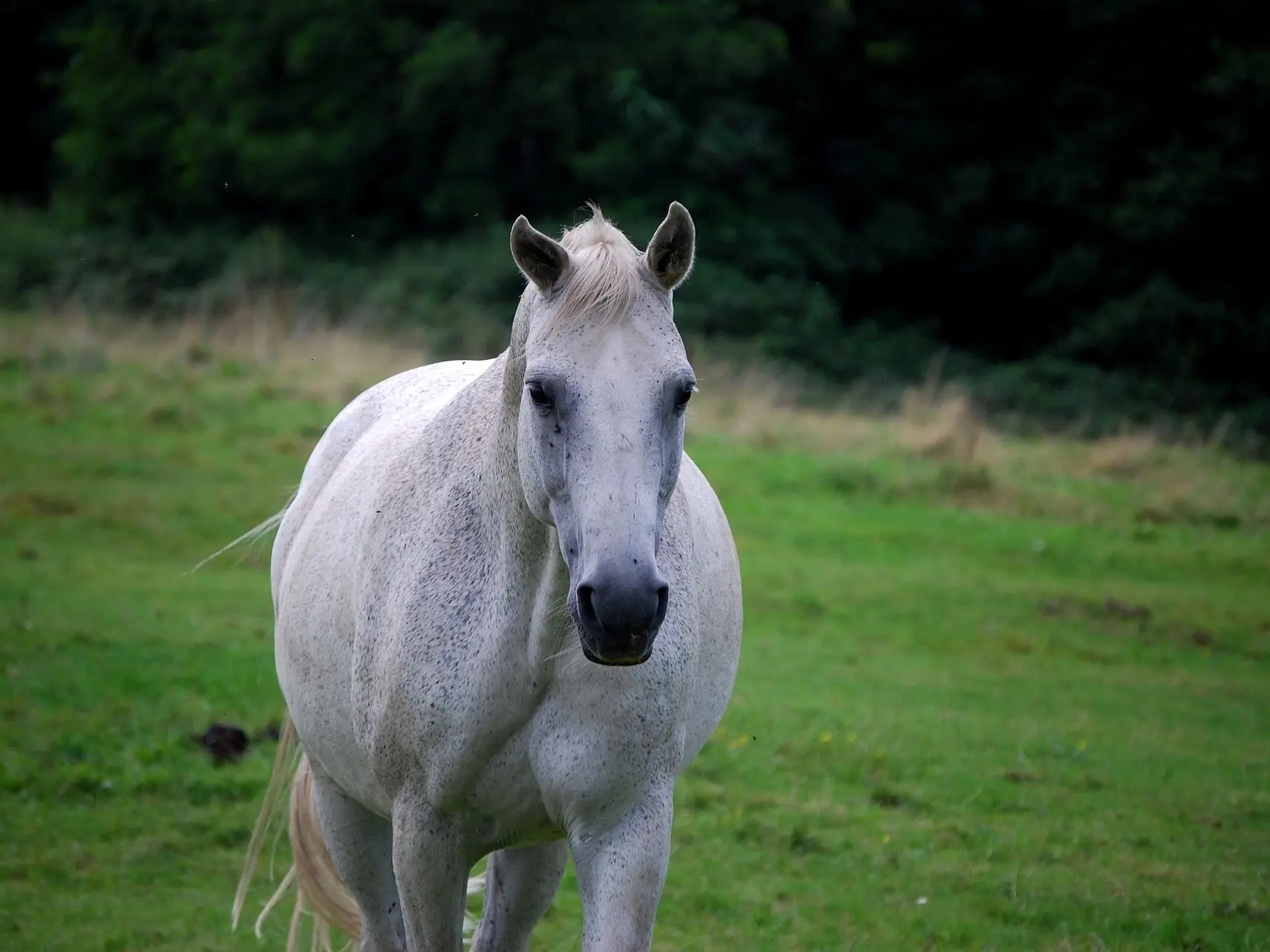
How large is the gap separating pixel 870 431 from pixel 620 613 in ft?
43.1

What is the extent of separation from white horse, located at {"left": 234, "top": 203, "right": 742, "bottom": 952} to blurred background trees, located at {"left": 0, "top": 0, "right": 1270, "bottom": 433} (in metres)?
17.8

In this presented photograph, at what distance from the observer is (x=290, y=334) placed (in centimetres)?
1747

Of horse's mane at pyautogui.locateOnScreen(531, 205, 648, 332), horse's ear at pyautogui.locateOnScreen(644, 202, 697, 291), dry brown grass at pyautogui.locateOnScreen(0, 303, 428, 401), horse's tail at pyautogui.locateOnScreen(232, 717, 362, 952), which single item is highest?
horse's ear at pyautogui.locateOnScreen(644, 202, 697, 291)

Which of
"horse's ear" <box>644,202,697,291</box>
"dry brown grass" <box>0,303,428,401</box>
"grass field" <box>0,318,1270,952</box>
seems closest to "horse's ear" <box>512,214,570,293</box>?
"horse's ear" <box>644,202,697,291</box>

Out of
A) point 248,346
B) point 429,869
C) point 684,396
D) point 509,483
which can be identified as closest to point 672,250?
point 684,396

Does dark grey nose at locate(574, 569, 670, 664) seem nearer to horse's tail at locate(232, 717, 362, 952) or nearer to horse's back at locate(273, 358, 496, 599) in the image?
horse's back at locate(273, 358, 496, 599)

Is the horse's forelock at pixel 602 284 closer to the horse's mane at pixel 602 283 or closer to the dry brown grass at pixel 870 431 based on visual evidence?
the horse's mane at pixel 602 283

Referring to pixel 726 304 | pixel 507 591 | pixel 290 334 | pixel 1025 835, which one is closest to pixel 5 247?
pixel 290 334

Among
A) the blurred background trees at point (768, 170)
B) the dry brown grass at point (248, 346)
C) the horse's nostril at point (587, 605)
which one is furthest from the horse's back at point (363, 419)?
the blurred background trees at point (768, 170)

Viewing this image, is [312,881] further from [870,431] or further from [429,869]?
[870,431]

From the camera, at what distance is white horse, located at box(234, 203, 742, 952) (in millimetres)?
2592

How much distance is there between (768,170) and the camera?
80.1 feet

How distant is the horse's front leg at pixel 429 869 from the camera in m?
3.03

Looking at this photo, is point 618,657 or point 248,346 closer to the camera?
point 618,657
